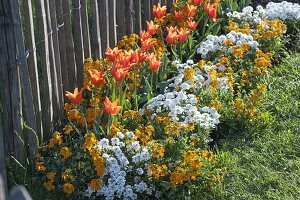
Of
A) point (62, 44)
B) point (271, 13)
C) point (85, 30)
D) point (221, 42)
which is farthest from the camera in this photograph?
point (271, 13)

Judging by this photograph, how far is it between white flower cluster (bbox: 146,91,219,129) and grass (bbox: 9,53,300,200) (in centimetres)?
25

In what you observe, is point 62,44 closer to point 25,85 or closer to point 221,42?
point 25,85

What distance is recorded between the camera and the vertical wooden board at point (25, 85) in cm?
319

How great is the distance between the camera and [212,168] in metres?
3.66

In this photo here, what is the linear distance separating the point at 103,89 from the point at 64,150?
0.81 meters

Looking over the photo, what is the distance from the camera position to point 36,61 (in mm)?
3494

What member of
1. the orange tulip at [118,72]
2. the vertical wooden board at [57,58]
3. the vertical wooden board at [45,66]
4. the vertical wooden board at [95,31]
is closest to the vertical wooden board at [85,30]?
the vertical wooden board at [95,31]

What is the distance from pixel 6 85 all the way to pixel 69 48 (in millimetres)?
687

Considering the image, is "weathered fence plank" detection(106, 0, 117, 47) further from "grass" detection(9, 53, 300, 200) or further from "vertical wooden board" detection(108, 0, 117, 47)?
→ "grass" detection(9, 53, 300, 200)

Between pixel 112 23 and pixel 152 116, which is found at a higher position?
pixel 112 23

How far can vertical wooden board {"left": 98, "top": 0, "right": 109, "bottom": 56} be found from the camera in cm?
419

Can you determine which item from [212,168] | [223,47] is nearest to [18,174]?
[212,168]

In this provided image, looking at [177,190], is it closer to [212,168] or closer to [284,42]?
[212,168]

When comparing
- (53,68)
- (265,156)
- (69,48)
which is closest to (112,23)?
(69,48)
